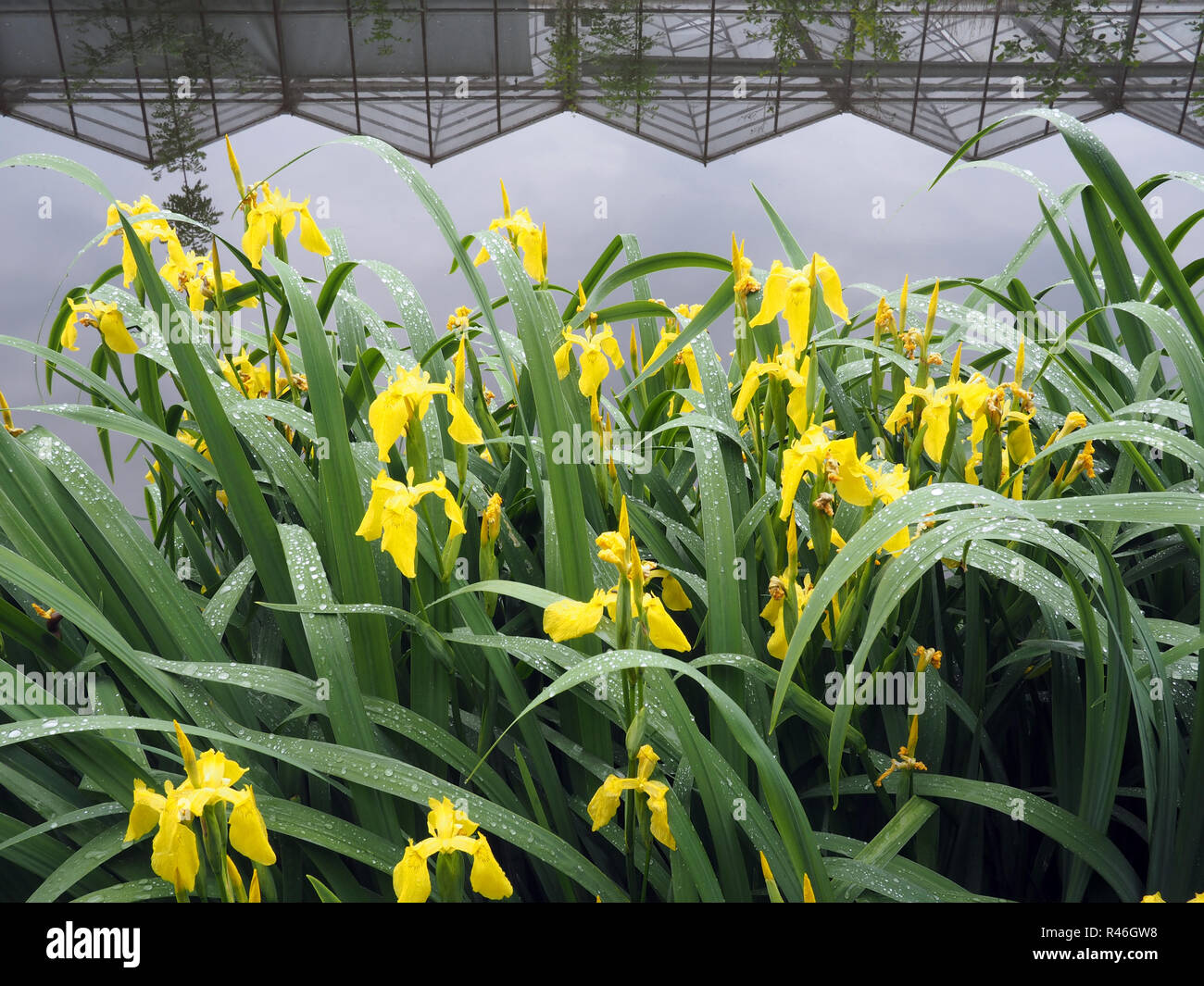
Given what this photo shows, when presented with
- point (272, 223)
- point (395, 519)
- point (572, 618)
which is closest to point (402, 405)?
point (395, 519)

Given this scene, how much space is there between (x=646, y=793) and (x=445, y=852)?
16 cm

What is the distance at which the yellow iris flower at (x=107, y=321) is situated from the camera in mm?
1027

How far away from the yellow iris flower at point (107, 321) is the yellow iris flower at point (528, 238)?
480 mm

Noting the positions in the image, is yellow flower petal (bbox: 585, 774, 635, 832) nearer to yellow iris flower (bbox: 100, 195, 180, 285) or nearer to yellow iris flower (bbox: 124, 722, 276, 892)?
yellow iris flower (bbox: 124, 722, 276, 892)

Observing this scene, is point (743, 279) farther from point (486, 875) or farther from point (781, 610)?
point (486, 875)

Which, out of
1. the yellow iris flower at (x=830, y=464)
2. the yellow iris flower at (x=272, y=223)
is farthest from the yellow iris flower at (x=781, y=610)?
the yellow iris flower at (x=272, y=223)

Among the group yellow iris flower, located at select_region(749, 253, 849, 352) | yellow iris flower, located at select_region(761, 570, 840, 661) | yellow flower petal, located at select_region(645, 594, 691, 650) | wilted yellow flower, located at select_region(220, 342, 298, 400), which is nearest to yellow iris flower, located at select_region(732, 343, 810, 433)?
yellow iris flower, located at select_region(749, 253, 849, 352)

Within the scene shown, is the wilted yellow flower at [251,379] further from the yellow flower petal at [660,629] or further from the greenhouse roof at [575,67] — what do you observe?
the greenhouse roof at [575,67]

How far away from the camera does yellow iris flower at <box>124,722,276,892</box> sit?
50cm

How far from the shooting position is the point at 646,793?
0.63 m

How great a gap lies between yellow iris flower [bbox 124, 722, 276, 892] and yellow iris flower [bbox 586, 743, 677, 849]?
0.80 feet

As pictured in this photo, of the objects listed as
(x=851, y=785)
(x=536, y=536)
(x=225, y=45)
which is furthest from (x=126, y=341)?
(x=225, y=45)

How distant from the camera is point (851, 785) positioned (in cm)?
80
